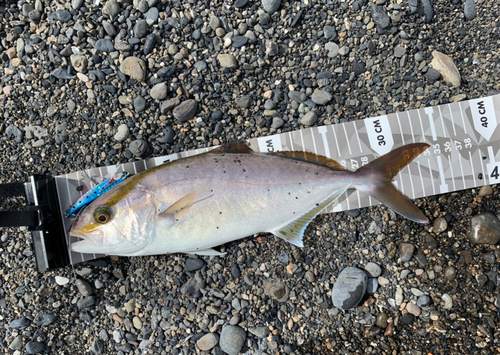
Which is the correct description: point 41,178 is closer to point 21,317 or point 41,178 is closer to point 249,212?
point 21,317

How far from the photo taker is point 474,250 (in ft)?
9.12

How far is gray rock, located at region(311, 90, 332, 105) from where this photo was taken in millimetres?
2896

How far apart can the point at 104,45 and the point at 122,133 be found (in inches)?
35.0

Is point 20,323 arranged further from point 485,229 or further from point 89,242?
point 485,229

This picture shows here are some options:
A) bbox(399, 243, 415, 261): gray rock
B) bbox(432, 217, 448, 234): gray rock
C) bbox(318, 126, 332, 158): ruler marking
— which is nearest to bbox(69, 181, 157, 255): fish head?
bbox(318, 126, 332, 158): ruler marking

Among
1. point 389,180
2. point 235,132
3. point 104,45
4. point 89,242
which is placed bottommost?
point 89,242

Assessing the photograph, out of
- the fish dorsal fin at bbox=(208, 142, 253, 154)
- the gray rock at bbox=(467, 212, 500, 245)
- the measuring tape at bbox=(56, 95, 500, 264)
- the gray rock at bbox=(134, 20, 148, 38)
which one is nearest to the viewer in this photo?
the fish dorsal fin at bbox=(208, 142, 253, 154)

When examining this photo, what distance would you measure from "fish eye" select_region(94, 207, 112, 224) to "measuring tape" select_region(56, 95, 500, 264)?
64 centimetres

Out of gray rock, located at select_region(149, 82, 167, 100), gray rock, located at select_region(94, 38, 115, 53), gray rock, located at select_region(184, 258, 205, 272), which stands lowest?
gray rock, located at select_region(184, 258, 205, 272)

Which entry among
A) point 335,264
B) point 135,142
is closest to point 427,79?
point 335,264

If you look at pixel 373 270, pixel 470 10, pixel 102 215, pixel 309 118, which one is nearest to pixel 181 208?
pixel 102 215

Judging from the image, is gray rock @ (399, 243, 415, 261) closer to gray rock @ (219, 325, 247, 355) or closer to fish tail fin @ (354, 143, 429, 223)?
fish tail fin @ (354, 143, 429, 223)

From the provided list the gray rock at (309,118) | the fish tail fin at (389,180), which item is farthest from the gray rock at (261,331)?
the gray rock at (309,118)

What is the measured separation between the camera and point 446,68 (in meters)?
2.86
